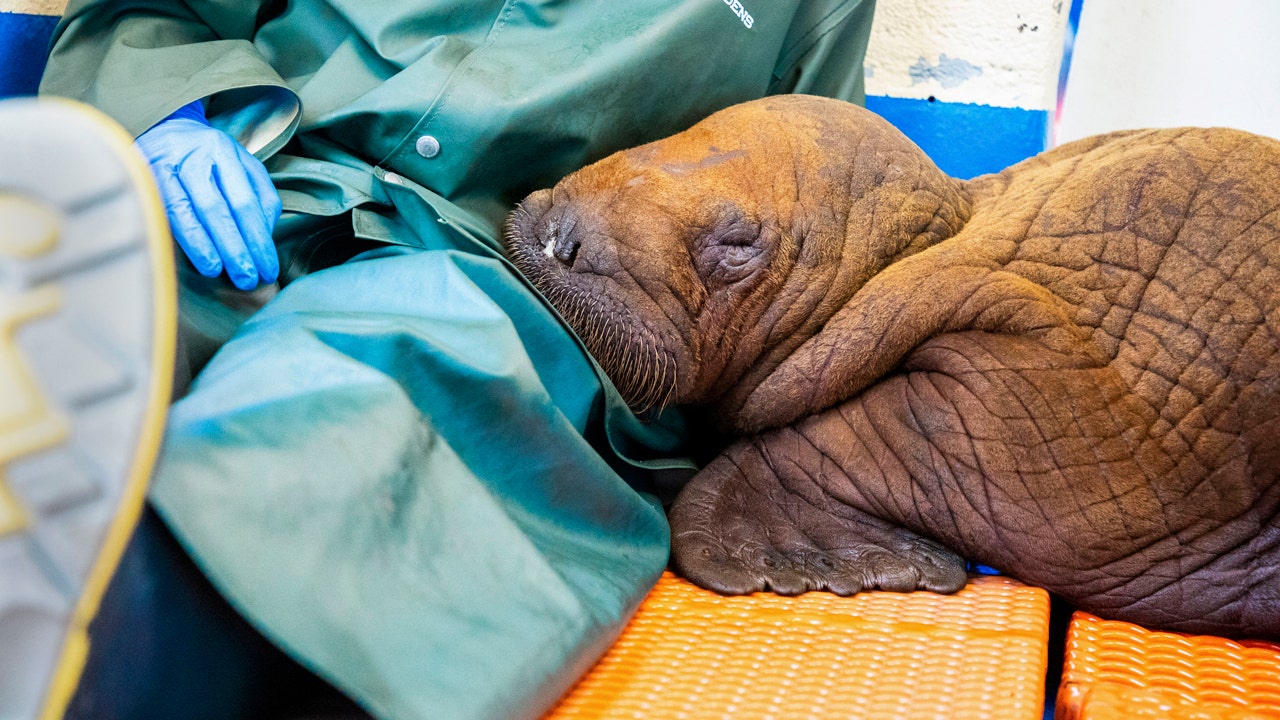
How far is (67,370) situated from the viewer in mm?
887

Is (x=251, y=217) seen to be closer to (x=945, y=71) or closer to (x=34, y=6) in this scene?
(x=34, y=6)

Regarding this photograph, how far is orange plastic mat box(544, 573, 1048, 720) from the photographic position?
1.37m

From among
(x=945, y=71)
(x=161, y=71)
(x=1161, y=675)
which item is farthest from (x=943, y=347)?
(x=161, y=71)

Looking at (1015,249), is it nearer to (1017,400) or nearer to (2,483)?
(1017,400)

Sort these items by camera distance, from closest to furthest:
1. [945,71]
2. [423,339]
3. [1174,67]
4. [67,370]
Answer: [67,370]
[423,339]
[1174,67]
[945,71]

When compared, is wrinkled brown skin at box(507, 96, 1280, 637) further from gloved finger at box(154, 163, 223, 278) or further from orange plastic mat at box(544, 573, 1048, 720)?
gloved finger at box(154, 163, 223, 278)

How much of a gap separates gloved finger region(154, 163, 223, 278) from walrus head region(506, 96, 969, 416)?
56cm

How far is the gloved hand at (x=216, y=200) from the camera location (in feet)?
5.66

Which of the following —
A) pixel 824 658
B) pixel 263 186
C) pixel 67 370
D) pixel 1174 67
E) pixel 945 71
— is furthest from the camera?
pixel 945 71

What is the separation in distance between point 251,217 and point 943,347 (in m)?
1.30

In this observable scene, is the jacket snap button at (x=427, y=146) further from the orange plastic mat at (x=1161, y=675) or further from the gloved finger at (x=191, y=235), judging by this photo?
the orange plastic mat at (x=1161, y=675)

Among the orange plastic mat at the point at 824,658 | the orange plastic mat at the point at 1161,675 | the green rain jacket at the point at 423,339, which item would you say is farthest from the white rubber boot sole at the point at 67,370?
the orange plastic mat at the point at 1161,675

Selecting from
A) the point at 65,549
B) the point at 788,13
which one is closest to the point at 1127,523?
the point at 788,13

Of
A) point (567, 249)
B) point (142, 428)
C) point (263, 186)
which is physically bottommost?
point (567, 249)
